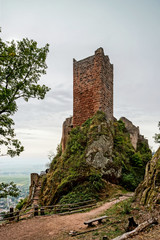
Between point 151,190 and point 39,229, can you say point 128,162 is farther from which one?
point 39,229

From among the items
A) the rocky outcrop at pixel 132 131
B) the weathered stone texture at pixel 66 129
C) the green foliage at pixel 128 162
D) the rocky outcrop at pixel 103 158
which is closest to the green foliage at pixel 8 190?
the rocky outcrop at pixel 103 158

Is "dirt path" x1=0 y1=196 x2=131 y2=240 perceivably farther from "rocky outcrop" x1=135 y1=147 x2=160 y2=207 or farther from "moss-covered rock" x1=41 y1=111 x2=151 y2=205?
"moss-covered rock" x1=41 y1=111 x2=151 y2=205

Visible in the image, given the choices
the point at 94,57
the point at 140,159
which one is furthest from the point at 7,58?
the point at 140,159

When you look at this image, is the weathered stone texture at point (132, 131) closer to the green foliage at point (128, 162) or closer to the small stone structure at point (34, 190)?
the green foliage at point (128, 162)

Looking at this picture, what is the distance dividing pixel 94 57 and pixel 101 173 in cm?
1180

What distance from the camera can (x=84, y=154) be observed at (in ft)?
47.2

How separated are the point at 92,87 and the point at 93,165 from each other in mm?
8030

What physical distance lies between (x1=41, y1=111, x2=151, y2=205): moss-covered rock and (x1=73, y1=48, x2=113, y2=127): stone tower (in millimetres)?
1140

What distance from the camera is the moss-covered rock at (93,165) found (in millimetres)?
12648

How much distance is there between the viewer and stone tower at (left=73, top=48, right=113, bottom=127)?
1675 cm

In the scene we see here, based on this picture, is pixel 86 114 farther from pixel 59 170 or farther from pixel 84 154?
pixel 59 170

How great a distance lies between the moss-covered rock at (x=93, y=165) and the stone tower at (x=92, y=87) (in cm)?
114

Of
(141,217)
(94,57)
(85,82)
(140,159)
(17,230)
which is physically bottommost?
(17,230)

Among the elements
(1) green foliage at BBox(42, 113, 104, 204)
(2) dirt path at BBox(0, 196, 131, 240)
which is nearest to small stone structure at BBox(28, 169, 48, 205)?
(1) green foliage at BBox(42, 113, 104, 204)
